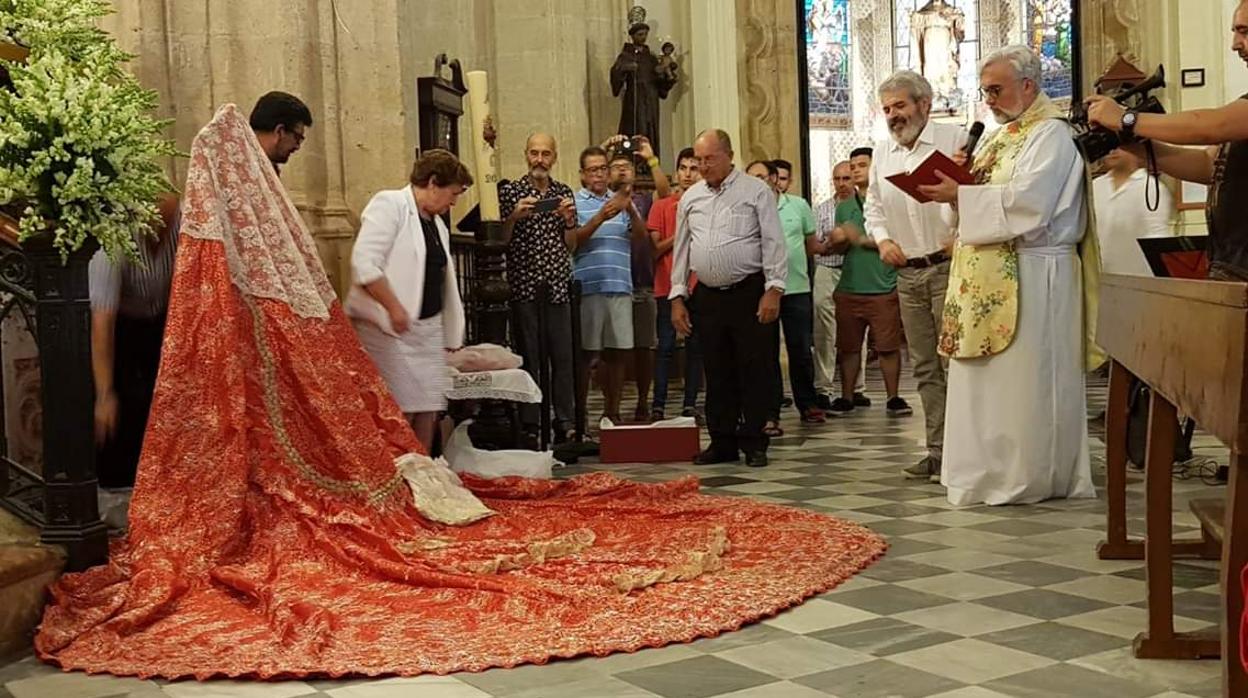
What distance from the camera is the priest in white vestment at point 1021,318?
536 centimetres

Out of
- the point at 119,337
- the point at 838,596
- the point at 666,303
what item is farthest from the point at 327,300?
the point at 666,303

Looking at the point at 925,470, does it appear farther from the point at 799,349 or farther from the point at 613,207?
the point at 799,349

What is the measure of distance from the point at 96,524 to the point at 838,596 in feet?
7.12

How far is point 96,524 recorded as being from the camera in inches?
163

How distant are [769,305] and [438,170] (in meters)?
1.78

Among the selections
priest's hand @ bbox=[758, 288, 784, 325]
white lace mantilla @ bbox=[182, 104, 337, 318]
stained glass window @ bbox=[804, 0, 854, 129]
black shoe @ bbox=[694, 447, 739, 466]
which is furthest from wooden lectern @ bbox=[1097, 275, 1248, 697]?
stained glass window @ bbox=[804, 0, 854, 129]

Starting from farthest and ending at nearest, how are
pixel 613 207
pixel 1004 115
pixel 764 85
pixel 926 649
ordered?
pixel 764 85, pixel 613 207, pixel 1004 115, pixel 926 649

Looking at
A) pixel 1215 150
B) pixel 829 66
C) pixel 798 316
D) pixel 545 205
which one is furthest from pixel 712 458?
pixel 829 66

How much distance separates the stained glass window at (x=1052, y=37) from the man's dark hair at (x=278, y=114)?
1603cm

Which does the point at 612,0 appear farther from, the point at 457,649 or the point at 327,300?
the point at 457,649

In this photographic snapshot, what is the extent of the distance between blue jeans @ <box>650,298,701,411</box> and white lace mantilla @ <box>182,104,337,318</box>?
3689 millimetres

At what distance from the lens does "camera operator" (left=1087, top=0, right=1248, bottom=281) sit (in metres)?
3.48

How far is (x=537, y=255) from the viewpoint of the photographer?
7457 millimetres

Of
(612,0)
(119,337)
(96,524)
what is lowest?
(96,524)
